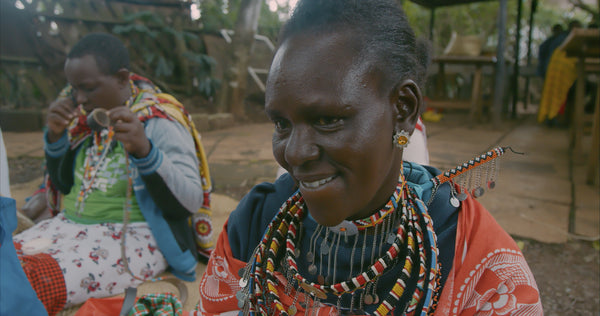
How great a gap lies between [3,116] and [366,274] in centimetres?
734

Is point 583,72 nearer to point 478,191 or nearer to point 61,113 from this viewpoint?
point 478,191

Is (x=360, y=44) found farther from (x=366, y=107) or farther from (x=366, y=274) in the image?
(x=366, y=274)

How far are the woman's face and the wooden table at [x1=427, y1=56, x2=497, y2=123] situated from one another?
21.9 ft

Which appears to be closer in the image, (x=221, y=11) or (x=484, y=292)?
(x=484, y=292)

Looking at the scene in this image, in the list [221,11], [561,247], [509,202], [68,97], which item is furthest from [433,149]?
[221,11]

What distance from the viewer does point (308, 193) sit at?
3.09 feet

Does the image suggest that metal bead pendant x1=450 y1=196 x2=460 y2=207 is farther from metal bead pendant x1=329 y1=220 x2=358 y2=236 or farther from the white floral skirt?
the white floral skirt

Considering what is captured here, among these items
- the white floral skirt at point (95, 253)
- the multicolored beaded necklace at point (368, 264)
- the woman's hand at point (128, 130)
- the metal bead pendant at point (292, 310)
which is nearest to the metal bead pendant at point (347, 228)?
the multicolored beaded necklace at point (368, 264)

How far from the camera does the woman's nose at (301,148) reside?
91cm

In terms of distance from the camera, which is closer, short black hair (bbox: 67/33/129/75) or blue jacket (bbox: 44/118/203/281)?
blue jacket (bbox: 44/118/203/281)

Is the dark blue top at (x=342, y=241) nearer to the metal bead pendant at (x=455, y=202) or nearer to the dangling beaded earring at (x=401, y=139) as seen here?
the metal bead pendant at (x=455, y=202)

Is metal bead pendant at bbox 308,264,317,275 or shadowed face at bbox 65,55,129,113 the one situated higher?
shadowed face at bbox 65,55,129,113

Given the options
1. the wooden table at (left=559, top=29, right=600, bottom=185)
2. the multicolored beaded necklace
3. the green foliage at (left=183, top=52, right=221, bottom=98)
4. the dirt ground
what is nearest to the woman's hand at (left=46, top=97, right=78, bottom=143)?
the multicolored beaded necklace

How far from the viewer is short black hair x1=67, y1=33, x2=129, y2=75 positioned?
7.18 feet
